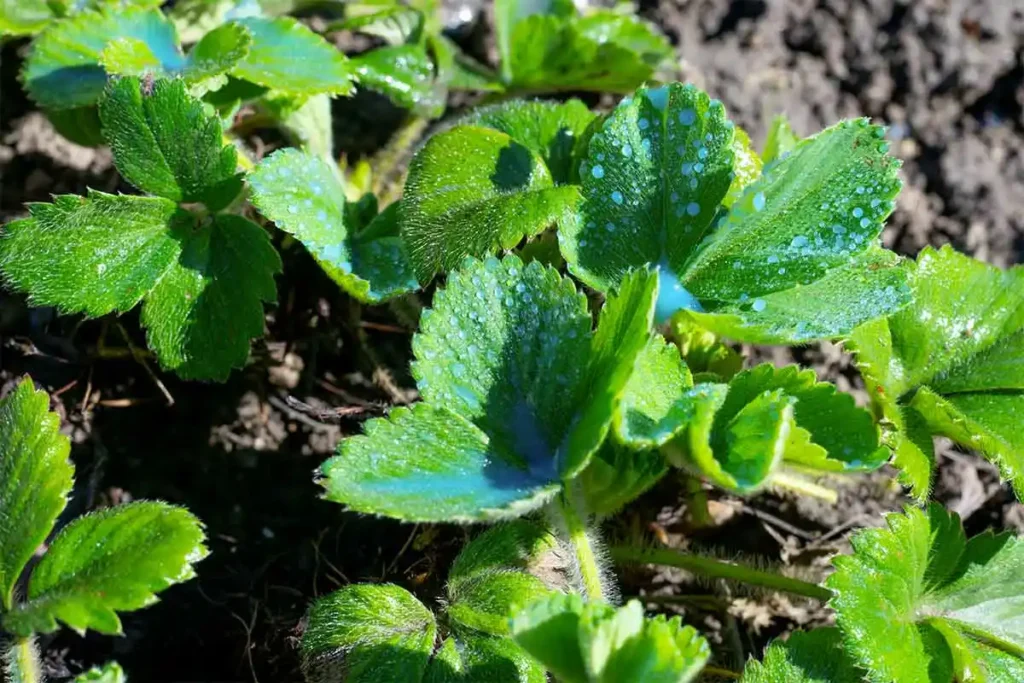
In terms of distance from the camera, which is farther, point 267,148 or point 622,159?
point 267,148

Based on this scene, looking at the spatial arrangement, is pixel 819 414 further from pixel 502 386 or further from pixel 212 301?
pixel 212 301

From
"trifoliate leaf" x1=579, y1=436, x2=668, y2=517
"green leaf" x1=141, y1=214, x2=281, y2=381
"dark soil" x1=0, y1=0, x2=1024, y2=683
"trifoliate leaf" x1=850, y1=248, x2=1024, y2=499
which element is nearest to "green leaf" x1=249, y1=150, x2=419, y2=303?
"green leaf" x1=141, y1=214, x2=281, y2=381

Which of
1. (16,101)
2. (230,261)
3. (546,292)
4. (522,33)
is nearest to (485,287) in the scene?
(546,292)

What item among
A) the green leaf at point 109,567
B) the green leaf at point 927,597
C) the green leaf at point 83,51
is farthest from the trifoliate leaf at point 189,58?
the green leaf at point 927,597

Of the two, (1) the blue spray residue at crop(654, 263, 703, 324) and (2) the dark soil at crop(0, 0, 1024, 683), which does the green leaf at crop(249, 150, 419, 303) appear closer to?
(2) the dark soil at crop(0, 0, 1024, 683)

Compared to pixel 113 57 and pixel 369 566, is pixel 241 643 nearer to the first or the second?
pixel 369 566

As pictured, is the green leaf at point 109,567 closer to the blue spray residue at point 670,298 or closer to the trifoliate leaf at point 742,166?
the blue spray residue at point 670,298

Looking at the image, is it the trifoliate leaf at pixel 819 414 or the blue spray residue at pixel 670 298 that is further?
the blue spray residue at pixel 670 298
